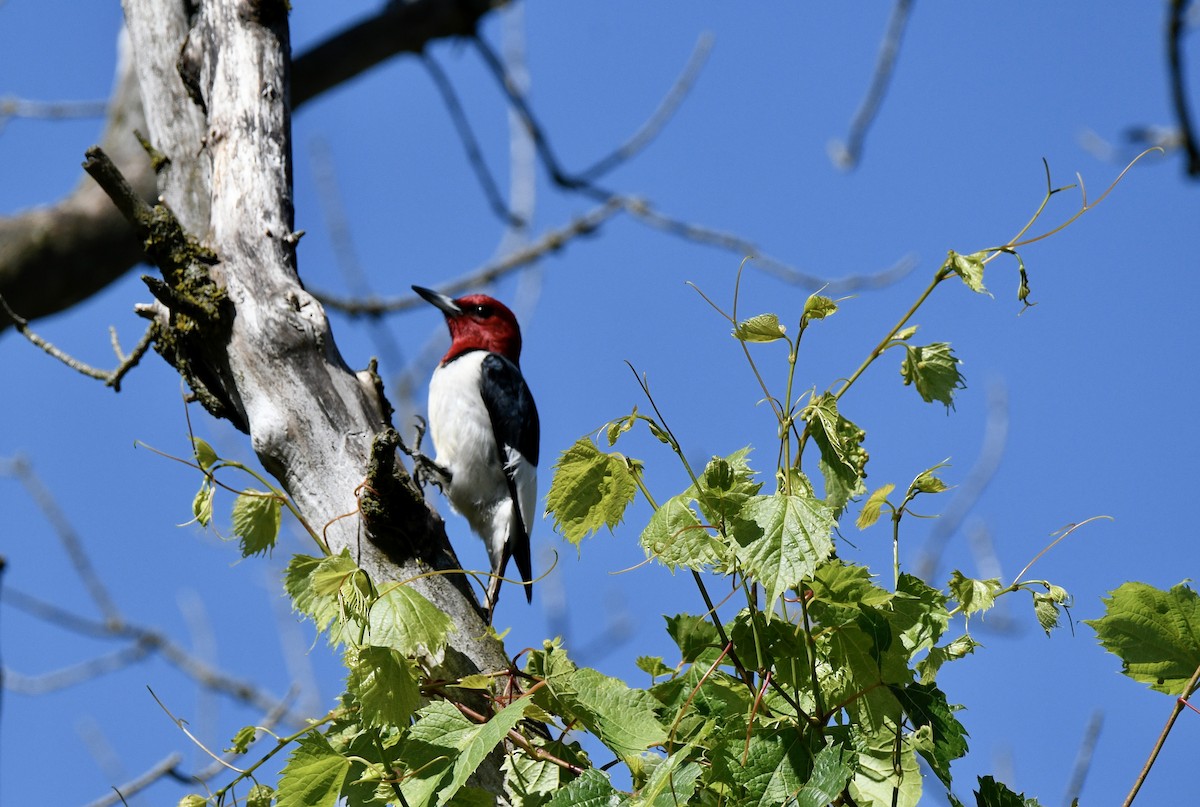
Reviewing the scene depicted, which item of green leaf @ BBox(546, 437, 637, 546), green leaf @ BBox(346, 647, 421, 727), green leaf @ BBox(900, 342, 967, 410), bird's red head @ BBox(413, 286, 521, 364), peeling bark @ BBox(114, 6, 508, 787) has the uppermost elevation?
bird's red head @ BBox(413, 286, 521, 364)

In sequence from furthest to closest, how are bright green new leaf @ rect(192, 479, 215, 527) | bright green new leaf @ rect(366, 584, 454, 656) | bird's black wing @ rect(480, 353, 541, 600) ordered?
bird's black wing @ rect(480, 353, 541, 600) < bright green new leaf @ rect(192, 479, 215, 527) < bright green new leaf @ rect(366, 584, 454, 656)

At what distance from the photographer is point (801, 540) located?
148 centimetres

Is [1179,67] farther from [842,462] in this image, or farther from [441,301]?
[441,301]

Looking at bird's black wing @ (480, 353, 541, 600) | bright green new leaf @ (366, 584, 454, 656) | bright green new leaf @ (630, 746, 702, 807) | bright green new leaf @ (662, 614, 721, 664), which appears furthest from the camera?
bird's black wing @ (480, 353, 541, 600)

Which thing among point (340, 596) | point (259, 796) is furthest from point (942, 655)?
point (259, 796)

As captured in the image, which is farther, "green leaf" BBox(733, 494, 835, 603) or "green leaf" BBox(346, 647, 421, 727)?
"green leaf" BBox(346, 647, 421, 727)

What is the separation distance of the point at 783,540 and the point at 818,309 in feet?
Result: 1.26

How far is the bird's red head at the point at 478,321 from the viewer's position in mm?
5352

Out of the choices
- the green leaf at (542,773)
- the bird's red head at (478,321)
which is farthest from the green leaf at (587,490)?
the bird's red head at (478,321)

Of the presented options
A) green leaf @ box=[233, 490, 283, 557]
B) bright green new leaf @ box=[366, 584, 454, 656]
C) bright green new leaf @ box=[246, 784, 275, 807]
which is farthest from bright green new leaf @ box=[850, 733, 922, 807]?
green leaf @ box=[233, 490, 283, 557]

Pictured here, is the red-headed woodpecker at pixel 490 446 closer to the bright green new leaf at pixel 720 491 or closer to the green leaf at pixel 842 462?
the green leaf at pixel 842 462

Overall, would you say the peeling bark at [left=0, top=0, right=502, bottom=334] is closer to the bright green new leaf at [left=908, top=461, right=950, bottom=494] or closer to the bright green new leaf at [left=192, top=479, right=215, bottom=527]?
the bright green new leaf at [left=192, top=479, right=215, bottom=527]

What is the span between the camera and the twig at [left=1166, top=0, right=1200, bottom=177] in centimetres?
161

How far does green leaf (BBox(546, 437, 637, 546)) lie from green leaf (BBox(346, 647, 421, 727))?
334 millimetres
